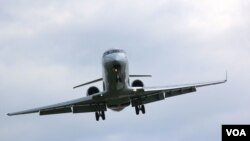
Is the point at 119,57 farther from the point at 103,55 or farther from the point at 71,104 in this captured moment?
the point at 71,104

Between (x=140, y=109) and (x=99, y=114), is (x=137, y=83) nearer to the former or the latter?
(x=140, y=109)

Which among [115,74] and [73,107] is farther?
[73,107]

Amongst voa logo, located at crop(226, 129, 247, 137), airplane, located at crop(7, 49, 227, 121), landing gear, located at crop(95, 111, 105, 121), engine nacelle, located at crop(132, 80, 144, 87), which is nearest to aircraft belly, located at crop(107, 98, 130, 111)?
airplane, located at crop(7, 49, 227, 121)

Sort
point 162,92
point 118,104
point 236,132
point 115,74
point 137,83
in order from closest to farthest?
point 236,132
point 115,74
point 137,83
point 118,104
point 162,92

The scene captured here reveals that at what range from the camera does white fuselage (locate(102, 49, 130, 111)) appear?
45.3 meters

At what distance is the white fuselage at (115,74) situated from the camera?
45281 mm

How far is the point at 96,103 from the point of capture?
1949 inches

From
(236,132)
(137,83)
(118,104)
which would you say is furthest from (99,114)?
(236,132)

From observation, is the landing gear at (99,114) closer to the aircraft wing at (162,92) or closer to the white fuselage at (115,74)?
the aircraft wing at (162,92)

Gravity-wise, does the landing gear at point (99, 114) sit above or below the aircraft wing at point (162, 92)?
below

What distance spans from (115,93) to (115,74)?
52.3 inches

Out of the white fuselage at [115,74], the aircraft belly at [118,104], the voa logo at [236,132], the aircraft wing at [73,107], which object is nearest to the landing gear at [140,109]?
the aircraft belly at [118,104]

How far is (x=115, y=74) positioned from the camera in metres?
45.3

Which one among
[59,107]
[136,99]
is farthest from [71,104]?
[136,99]
